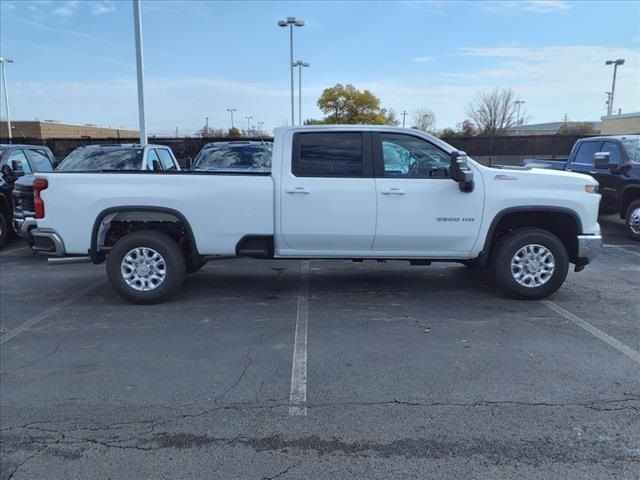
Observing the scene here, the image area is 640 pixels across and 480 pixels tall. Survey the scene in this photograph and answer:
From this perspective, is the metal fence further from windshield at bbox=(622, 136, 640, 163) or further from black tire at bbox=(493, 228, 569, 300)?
black tire at bbox=(493, 228, 569, 300)

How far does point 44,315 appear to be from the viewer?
606 cm

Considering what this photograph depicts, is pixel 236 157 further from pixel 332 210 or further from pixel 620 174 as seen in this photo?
pixel 620 174

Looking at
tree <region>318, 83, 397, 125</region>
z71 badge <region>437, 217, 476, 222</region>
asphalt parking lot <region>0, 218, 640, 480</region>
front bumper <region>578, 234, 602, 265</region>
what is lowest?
asphalt parking lot <region>0, 218, 640, 480</region>

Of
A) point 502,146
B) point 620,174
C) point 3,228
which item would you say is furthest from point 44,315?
point 502,146

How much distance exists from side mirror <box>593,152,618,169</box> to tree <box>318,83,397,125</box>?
53.6 meters

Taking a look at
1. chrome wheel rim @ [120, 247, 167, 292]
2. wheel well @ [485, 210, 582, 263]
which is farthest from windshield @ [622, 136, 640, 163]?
chrome wheel rim @ [120, 247, 167, 292]

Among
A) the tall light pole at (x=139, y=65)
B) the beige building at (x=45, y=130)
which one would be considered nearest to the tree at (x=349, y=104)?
the beige building at (x=45, y=130)

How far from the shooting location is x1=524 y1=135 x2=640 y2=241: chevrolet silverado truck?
1060cm

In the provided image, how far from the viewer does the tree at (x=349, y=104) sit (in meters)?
63.9

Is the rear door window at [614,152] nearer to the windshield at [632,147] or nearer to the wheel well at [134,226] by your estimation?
the windshield at [632,147]

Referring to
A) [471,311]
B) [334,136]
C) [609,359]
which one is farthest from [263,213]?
[609,359]

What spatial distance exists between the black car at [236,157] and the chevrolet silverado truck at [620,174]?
6.74 m

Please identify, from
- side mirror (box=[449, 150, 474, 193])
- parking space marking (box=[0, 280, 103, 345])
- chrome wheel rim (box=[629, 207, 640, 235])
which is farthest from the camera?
chrome wheel rim (box=[629, 207, 640, 235])

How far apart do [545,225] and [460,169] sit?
1.49 meters
